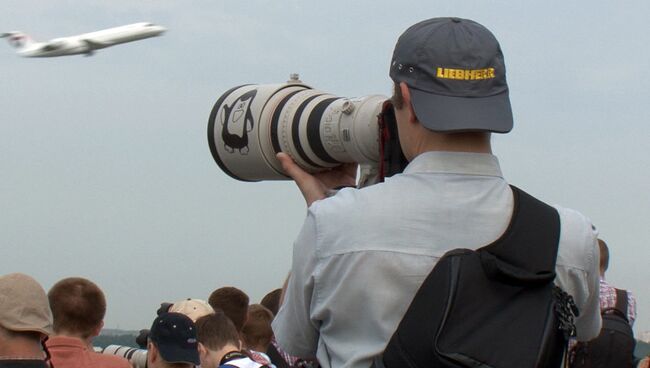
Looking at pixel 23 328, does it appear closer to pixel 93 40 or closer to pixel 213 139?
pixel 213 139

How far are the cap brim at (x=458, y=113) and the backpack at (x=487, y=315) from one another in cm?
31

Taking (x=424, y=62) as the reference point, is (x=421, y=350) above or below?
below

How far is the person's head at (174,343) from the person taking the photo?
7.01 metres

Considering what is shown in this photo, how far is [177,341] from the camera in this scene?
23.0 feet

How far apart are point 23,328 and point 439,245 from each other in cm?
296

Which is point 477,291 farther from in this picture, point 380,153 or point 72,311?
point 72,311

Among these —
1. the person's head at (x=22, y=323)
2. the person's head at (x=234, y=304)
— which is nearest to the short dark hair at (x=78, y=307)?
the person's head at (x=22, y=323)

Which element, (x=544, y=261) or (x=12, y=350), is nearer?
(x=544, y=261)

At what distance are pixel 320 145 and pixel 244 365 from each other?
2404 millimetres

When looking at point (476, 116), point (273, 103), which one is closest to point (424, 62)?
point (476, 116)

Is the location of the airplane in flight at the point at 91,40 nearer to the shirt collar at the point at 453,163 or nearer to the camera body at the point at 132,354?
the camera body at the point at 132,354

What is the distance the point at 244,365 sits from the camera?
686 cm

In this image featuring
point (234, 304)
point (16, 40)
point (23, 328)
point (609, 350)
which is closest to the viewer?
point (23, 328)

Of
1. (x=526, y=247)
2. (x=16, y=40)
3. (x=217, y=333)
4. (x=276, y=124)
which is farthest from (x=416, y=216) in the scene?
(x=16, y=40)
